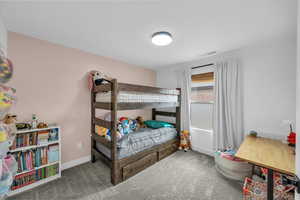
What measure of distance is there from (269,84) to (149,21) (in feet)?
7.98

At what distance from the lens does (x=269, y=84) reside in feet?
7.05

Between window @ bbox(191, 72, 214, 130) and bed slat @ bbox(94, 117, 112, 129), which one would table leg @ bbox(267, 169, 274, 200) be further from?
bed slat @ bbox(94, 117, 112, 129)

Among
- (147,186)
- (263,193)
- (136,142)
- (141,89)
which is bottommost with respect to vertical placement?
(147,186)

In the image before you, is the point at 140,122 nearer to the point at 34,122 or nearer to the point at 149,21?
the point at 34,122

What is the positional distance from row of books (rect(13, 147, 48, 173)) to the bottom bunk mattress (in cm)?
87

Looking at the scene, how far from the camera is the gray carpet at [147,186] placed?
1653 millimetres

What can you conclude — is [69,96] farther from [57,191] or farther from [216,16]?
[216,16]

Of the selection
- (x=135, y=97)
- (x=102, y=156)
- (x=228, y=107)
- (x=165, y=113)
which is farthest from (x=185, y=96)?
(x=102, y=156)

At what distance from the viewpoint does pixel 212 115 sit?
2.84 metres

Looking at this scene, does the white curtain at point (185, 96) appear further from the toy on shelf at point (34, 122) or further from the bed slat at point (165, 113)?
the toy on shelf at point (34, 122)

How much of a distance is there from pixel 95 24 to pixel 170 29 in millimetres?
1068

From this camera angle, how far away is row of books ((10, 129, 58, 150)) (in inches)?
66.5

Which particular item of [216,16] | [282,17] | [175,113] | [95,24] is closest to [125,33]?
[95,24]

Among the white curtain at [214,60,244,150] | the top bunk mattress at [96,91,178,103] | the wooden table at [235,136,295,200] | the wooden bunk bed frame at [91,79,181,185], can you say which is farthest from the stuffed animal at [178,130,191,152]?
the wooden table at [235,136,295,200]
